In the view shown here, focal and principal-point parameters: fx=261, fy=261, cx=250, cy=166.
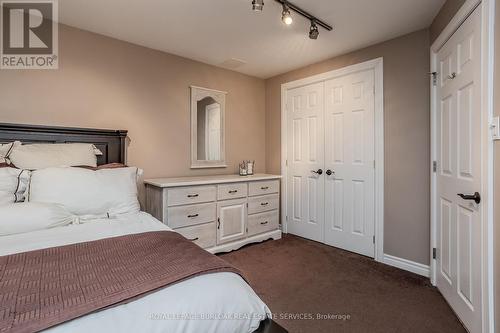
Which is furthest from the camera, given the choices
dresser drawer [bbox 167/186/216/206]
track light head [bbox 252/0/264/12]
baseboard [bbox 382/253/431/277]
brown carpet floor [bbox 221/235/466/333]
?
dresser drawer [bbox 167/186/216/206]

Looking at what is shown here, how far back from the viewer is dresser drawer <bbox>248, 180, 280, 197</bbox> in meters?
3.29

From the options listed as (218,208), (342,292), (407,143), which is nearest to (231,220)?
(218,208)

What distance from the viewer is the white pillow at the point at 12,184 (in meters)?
1.68

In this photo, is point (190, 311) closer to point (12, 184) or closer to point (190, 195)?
point (12, 184)

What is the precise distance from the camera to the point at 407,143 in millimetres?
2613

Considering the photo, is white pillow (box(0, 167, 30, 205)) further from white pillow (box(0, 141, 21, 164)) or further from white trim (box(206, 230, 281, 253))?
white trim (box(206, 230, 281, 253))

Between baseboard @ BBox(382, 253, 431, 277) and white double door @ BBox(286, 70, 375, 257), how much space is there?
0.19 m

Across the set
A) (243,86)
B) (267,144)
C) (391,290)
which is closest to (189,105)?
(243,86)

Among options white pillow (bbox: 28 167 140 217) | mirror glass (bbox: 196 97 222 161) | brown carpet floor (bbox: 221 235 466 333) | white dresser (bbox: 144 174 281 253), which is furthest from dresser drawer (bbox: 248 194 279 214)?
white pillow (bbox: 28 167 140 217)

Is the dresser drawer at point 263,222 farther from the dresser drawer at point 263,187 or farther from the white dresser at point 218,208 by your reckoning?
the dresser drawer at point 263,187

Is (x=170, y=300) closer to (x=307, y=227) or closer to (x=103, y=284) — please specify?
(x=103, y=284)

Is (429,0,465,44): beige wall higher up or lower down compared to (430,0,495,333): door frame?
higher up

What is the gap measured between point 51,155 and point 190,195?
1.22 metres

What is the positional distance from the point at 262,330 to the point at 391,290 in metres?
1.73
